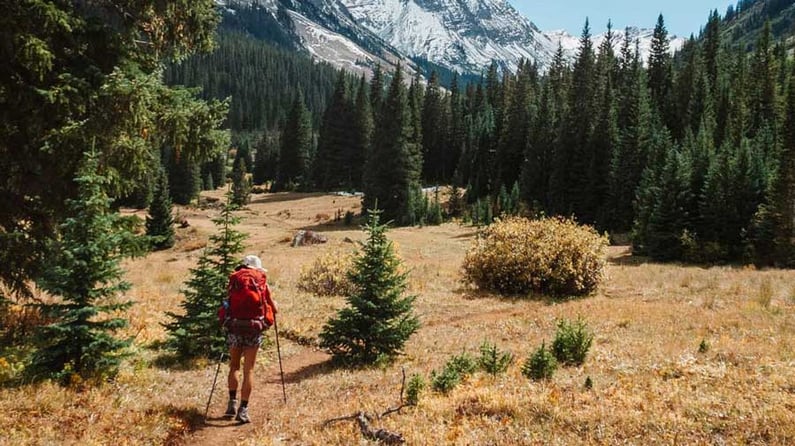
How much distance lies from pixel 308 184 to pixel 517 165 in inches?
1458

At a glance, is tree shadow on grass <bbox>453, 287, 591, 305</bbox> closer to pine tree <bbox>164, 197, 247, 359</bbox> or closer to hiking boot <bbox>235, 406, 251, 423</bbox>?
pine tree <bbox>164, 197, 247, 359</bbox>

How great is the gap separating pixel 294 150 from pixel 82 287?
100331mm

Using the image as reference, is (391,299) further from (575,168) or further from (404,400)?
(575,168)

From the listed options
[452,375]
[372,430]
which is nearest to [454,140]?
[452,375]

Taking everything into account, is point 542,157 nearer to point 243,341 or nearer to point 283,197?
point 283,197

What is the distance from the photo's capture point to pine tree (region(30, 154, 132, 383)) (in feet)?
26.5

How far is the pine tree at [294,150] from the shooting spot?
105 meters

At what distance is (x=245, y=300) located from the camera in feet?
28.8

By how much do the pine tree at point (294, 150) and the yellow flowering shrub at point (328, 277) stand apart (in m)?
81.5

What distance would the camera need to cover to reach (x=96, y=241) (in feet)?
26.8

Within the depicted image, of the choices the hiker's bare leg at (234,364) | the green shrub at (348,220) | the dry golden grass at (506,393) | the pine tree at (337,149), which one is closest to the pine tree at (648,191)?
the dry golden grass at (506,393)

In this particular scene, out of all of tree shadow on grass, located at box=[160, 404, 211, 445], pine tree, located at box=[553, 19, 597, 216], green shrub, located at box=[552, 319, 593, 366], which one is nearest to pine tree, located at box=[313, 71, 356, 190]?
pine tree, located at box=[553, 19, 597, 216]

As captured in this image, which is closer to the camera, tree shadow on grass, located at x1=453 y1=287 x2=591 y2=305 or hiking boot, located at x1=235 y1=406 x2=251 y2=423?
hiking boot, located at x1=235 y1=406 x2=251 y2=423

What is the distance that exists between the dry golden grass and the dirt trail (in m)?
0.05
